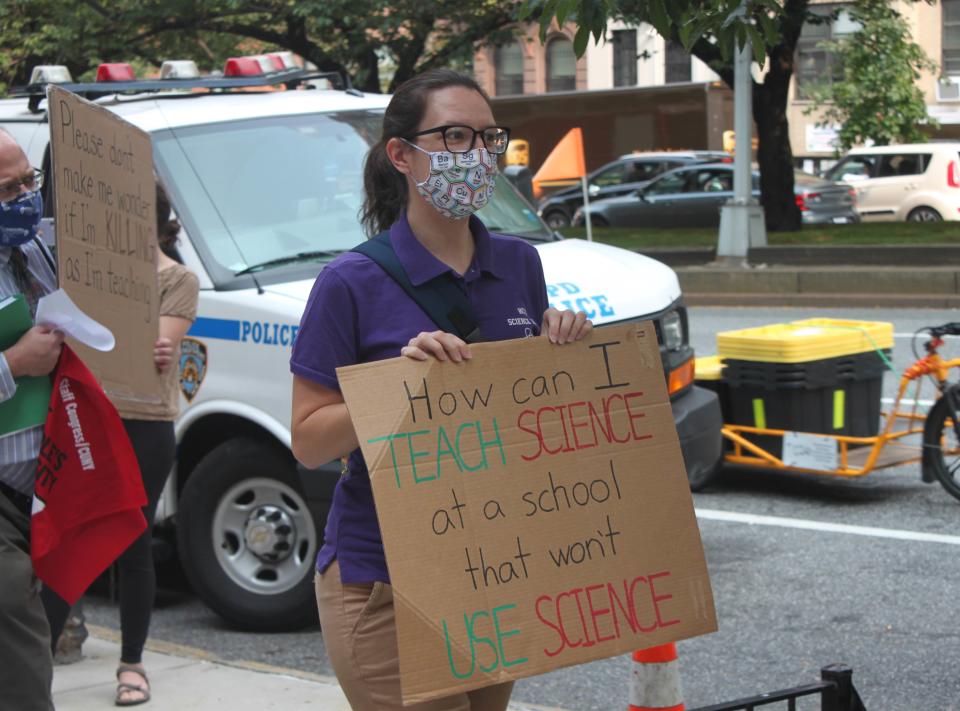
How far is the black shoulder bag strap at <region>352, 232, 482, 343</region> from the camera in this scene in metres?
2.84

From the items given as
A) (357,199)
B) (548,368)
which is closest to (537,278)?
(548,368)

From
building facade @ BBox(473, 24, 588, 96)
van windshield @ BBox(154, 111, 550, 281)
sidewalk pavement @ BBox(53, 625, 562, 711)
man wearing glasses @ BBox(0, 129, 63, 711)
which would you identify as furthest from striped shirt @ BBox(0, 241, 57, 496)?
building facade @ BBox(473, 24, 588, 96)

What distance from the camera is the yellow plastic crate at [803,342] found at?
25.3 feet

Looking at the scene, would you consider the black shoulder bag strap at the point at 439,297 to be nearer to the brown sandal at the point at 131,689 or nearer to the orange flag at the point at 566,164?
the brown sandal at the point at 131,689

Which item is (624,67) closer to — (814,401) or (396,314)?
(814,401)

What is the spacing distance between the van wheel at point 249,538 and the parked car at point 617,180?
24.3m

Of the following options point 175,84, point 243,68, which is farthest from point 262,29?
point 175,84

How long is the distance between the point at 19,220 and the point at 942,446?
5330 mm

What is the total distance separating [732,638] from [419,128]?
11.4 feet

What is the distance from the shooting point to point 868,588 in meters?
6.36

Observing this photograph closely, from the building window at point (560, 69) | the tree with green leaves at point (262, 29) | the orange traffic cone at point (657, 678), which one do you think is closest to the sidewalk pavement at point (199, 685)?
the orange traffic cone at point (657, 678)

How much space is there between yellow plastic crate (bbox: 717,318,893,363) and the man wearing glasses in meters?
4.91

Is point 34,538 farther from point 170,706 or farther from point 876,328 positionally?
point 876,328

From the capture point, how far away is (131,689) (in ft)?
16.8
